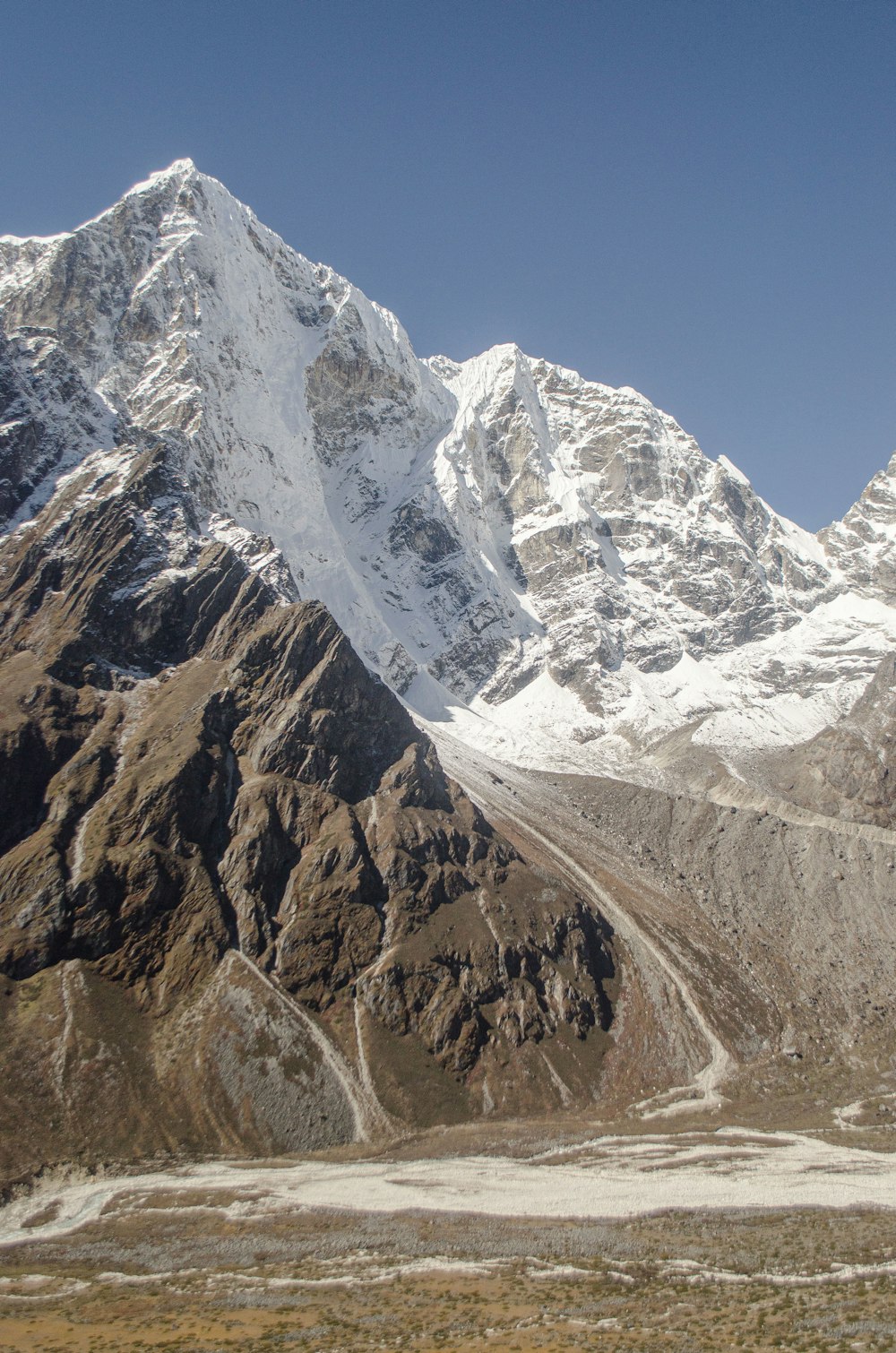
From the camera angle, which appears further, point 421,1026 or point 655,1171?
point 421,1026

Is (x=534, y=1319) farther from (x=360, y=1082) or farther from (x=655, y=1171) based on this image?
(x=360, y=1082)

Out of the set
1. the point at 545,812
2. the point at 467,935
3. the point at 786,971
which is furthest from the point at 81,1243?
the point at 545,812

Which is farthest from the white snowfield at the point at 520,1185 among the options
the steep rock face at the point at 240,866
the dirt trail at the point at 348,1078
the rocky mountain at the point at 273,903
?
the steep rock face at the point at 240,866

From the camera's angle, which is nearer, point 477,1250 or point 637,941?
point 477,1250

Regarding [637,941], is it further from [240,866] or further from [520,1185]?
[240,866]

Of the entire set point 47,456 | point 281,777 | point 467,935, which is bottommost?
point 467,935

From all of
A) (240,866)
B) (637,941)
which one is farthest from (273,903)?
(637,941)
